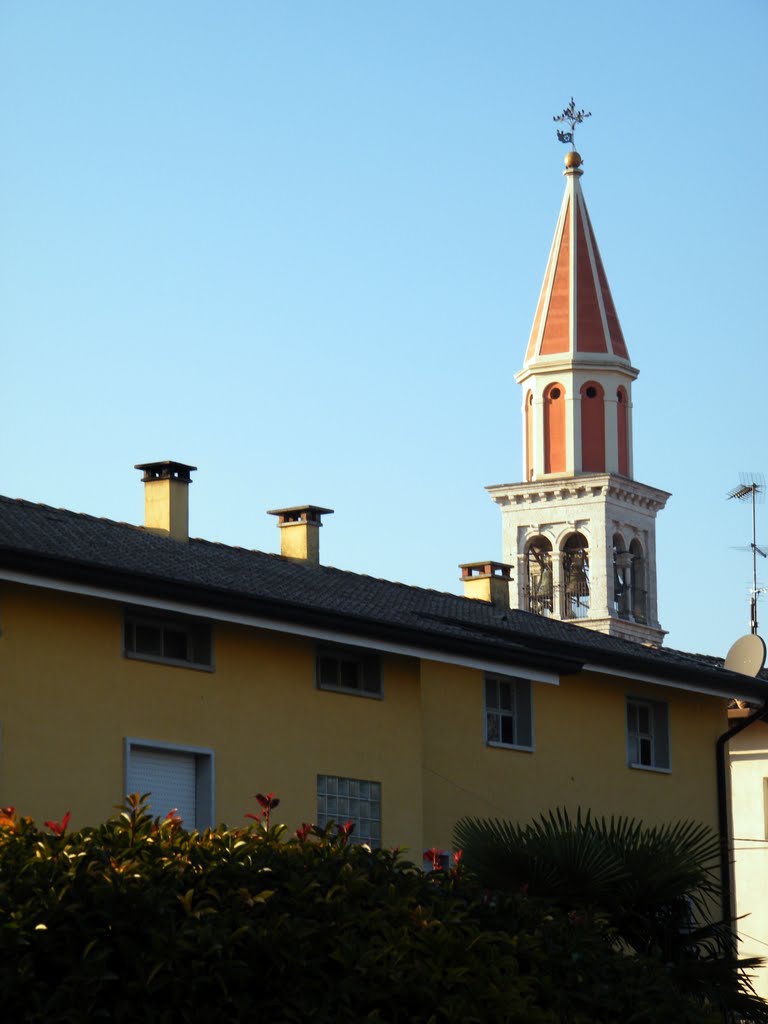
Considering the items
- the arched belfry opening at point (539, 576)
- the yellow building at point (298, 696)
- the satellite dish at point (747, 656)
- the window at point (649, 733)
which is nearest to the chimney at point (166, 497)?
the yellow building at point (298, 696)

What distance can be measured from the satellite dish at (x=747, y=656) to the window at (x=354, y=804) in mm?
10028

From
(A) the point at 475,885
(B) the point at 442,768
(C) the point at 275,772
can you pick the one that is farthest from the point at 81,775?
(A) the point at 475,885

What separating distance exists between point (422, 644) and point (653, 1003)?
13.2 metres

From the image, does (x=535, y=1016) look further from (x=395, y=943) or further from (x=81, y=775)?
(x=81, y=775)

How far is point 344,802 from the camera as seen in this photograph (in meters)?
24.5

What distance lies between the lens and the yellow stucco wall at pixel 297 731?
21047mm

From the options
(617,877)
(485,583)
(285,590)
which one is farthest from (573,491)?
(617,877)

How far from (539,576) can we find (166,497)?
77.3 metres

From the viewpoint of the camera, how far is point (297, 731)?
78.9 ft

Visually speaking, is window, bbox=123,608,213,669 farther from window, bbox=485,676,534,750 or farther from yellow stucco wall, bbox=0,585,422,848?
window, bbox=485,676,534,750

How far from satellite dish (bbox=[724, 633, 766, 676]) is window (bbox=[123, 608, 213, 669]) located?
12615 mm

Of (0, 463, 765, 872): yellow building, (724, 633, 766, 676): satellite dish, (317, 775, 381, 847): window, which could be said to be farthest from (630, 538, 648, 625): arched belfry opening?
(317, 775, 381, 847): window

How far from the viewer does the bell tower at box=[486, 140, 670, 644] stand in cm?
9844

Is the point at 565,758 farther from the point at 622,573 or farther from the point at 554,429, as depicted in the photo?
the point at 622,573
